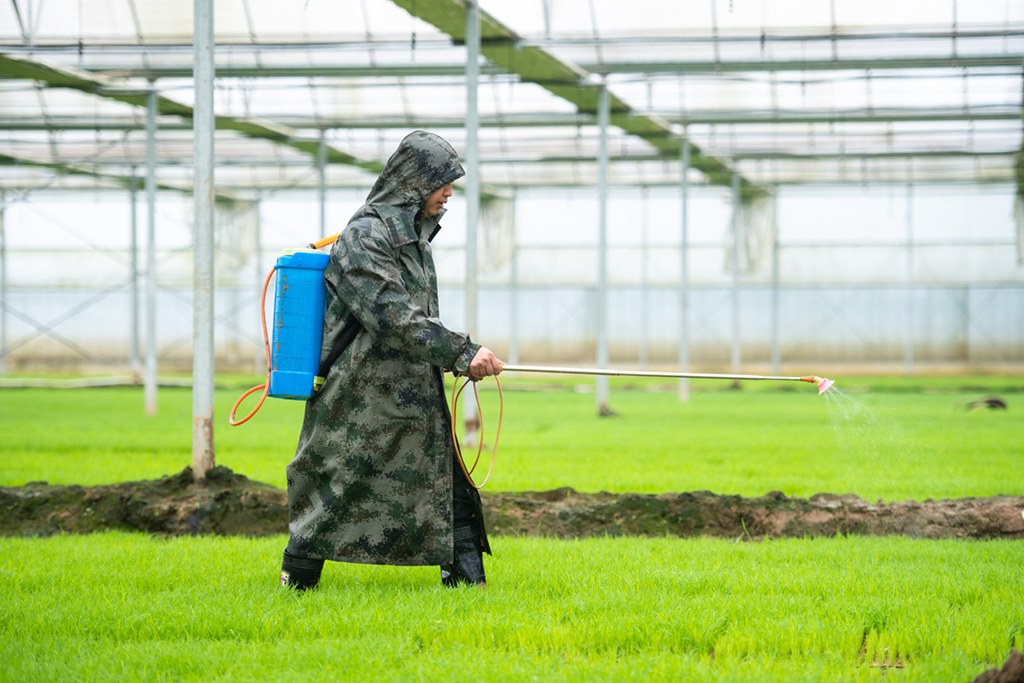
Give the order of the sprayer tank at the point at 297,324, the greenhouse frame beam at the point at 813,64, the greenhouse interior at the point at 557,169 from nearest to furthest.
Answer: the sprayer tank at the point at 297,324
the greenhouse interior at the point at 557,169
the greenhouse frame beam at the point at 813,64

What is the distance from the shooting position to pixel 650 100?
673 inches

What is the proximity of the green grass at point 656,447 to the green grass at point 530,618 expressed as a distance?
8.88ft

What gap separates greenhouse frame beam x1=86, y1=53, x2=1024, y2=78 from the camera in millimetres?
13352

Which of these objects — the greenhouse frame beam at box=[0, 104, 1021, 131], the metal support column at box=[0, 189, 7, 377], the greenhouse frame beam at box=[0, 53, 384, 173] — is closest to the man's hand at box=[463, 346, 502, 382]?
the greenhouse frame beam at box=[0, 53, 384, 173]

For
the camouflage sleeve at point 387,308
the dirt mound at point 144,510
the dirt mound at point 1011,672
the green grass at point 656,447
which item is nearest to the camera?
the dirt mound at point 1011,672

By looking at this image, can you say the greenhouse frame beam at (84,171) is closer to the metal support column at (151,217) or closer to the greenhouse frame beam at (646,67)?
the metal support column at (151,217)

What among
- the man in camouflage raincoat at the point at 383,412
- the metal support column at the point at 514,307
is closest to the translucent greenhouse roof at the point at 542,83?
the metal support column at the point at 514,307

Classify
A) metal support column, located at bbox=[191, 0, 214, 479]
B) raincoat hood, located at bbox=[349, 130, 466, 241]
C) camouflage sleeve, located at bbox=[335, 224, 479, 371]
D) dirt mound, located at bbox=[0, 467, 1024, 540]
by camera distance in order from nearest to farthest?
camouflage sleeve, located at bbox=[335, 224, 479, 371] < raincoat hood, located at bbox=[349, 130, 466, 241] < dirt mound, located at bbox=[0, 467, 1024, 540] < metal support column, located at bbox=[191, 0, 214, 479]

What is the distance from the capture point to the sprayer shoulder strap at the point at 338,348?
4.10 metres

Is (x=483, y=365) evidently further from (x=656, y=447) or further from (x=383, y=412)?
(x=656, y=447)

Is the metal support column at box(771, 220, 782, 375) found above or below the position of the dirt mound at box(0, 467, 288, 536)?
above

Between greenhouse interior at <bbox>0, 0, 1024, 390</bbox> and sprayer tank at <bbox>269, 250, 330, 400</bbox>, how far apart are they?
318 cm

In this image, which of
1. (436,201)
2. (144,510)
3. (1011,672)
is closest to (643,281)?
(144,510)

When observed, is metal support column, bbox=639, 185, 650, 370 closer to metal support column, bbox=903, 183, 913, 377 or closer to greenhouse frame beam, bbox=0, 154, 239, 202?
metal support column, bbox=903, 183, 913, 377
